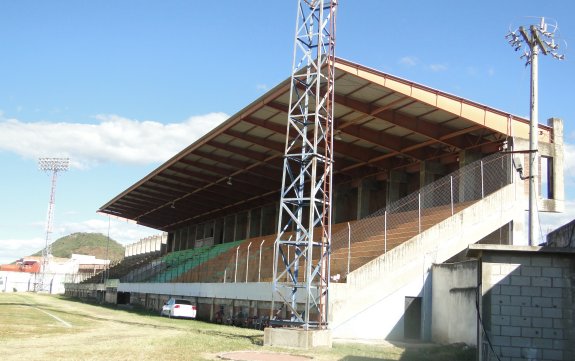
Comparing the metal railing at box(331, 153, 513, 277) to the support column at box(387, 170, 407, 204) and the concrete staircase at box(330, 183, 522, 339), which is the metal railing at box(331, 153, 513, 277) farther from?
the support column at box(387, 170, 407, 204)

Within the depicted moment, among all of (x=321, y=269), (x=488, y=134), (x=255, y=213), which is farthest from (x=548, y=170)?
(x=255, y=213)

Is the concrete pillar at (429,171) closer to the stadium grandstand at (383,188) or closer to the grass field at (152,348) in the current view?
the stadium grandstand at (383,188)

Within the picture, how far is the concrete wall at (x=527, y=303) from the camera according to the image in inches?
535

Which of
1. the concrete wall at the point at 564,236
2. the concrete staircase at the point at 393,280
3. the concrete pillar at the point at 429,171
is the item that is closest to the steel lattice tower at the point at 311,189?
the concrete staircase at the point at 393,280

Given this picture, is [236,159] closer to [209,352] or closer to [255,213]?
[255,213]

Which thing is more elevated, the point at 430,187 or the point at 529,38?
the point at 529,38

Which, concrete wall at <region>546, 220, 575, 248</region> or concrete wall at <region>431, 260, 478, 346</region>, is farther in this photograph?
concrete wall at <region>431, 260, 478, 346</region>

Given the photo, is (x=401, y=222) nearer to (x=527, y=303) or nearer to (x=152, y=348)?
(x=152, y=348)

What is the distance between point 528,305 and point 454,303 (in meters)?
9.87

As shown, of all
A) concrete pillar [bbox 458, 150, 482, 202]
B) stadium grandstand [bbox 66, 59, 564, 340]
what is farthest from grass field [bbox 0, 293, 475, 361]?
concrete pillar [bbox 458, 150, 482, 202]

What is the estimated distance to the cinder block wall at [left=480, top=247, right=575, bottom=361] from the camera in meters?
13.6

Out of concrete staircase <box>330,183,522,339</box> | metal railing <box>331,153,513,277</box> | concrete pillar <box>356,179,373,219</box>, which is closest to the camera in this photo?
concrete staircase <box>330,183,522,339</box>

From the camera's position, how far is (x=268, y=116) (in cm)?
3488

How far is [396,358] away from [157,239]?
8088 cm
